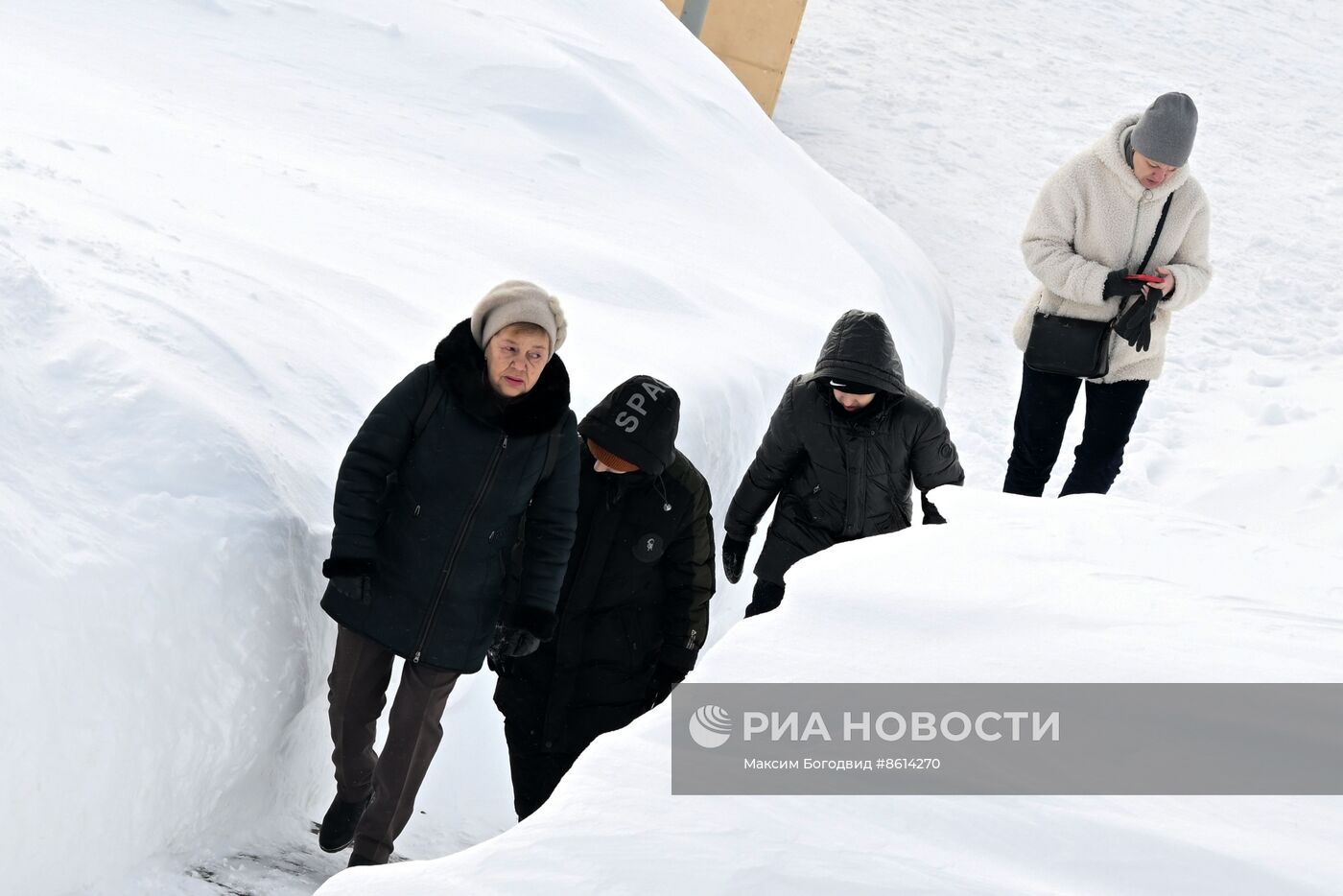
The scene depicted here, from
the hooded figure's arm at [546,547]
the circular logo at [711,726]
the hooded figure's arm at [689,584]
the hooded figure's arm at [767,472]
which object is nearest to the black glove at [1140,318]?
the hooded figure's arm at [767,472]

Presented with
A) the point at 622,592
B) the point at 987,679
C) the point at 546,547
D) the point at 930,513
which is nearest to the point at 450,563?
the point at 546,547

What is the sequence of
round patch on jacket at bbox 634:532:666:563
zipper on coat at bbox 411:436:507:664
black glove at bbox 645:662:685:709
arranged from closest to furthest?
1. zipper on coat at bbox 411:436:507:664
2. round patch on jacket at bbox 634:532:666:563
3. black glove at bbox 645:662:685:709

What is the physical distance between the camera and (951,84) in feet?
57.4

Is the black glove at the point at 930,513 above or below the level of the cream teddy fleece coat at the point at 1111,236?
below

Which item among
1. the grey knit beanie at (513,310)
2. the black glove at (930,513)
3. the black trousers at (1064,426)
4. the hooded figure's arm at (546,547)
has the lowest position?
the hooded figure's arm at (546,547)

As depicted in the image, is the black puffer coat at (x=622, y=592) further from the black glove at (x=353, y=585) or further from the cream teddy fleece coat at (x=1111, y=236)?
the cream teddy fleece coat at (x=1111, y=236)

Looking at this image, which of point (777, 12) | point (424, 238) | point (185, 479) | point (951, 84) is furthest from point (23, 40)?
point (951, 84)

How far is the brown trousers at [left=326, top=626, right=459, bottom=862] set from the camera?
3531 mm

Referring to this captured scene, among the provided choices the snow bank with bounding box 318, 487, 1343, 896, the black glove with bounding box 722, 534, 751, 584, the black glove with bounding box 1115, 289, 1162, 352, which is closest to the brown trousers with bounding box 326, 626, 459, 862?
the snow bank with bounding box 318, 487, 1343, 896

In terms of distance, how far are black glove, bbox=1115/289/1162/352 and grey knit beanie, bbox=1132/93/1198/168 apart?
0.50m

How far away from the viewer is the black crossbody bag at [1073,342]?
17.0ft

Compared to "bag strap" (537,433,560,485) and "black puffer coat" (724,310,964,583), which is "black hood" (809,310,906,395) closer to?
"black puffer coat" (724,310,964,583)

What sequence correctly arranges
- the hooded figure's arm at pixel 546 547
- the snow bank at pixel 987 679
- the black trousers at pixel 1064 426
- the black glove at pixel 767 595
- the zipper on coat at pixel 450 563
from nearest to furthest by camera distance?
the snow bank at pixel 987 679, the zipper on coat at pixel 450 563, the hooded figure's arm at pixel 546 547, the black glove at pixel 767 595, the black trousers at pixel 1064 426

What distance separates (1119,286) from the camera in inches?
201
